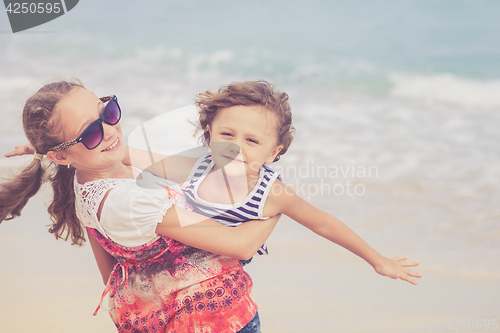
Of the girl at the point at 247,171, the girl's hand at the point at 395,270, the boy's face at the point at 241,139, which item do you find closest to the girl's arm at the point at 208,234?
the girl at the point at 247,171

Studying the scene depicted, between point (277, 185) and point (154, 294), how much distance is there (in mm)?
724

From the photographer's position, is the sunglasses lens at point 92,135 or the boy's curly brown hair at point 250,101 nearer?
the sunglasses lens at point 92,135

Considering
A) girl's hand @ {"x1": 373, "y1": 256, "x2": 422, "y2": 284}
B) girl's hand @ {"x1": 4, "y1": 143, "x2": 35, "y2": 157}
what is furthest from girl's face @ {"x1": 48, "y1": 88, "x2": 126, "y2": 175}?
girl's hand @ {"x1": 373, "y1": 256, "x2": 422, "y2": 284}

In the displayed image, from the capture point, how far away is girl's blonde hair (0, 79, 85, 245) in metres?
1.74

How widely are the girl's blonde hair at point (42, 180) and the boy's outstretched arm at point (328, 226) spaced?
3.15 feet

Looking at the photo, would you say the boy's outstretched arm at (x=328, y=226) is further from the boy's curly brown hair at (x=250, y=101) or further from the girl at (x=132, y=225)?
the boy's curly brown hair at (x=250, y=101)

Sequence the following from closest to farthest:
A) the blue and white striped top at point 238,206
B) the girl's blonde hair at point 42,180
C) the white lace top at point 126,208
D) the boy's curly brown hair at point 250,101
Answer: the white lace top at point 126,208 < the girl's blonde hair at point 42,180 < the blue and white striped top at point 238,206 < the boy's curly brown hair at point 250,101

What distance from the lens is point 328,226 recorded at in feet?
6.83

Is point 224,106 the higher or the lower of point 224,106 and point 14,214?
the higher

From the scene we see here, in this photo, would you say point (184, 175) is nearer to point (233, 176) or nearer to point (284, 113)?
point (233, 176)

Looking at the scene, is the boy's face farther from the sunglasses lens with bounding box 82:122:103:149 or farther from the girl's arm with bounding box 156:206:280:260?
the sunglasses lens with bounding box 82:122:103:149

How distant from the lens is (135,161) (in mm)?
2150

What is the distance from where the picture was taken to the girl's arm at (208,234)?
169 cm

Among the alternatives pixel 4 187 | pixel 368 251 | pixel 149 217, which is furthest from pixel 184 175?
pixel 368 251
